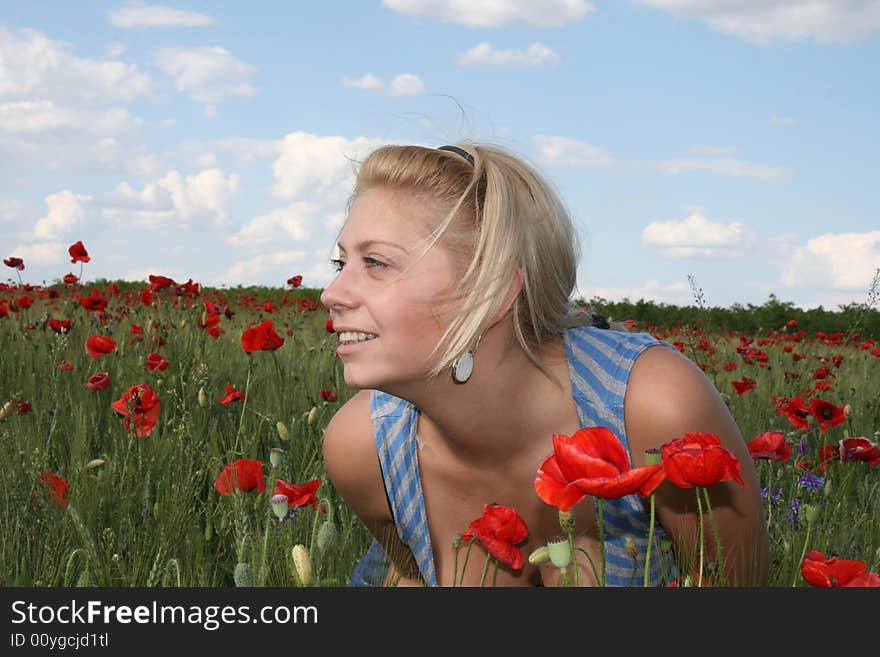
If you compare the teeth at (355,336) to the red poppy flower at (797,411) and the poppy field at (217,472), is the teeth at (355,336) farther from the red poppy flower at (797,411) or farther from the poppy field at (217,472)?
the red poppy flower at (797,411)

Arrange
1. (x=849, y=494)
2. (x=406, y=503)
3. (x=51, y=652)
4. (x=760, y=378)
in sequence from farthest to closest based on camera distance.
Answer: (x=760, y=378) → (x=849, y=494) → (x=406, y=503) → (x=51, y=652)

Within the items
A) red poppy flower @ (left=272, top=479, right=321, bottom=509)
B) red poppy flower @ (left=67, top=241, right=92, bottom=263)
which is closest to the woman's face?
red poppy flower @ (left=272, top=479, right=321, bottom=509)

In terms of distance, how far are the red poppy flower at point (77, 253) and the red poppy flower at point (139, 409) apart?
2.76 meters

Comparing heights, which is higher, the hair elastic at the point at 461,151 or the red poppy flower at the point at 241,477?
the hair elastic at the point at 461,151

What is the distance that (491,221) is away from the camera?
→ 81.7 inches

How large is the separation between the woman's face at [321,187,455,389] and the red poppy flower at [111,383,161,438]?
122 centimetres

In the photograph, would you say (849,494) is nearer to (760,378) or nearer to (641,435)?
(641,435)

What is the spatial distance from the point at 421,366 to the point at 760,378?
434cm

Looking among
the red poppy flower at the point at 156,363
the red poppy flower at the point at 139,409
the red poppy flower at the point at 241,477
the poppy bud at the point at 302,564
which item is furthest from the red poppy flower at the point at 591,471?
the red poppy flower at the point at 156,363

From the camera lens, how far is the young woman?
2.02 m

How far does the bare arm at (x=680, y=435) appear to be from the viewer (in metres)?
2.04

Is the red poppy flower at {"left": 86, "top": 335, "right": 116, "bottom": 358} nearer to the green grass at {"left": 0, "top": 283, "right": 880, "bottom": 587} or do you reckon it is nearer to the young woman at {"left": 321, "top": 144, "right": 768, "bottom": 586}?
the green grass at {"left": 0, "top": 283, "right": 880, "bottom": 587}

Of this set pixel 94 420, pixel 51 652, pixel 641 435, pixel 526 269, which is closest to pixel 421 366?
pixel 526 269

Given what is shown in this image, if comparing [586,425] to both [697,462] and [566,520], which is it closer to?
[566,520]
